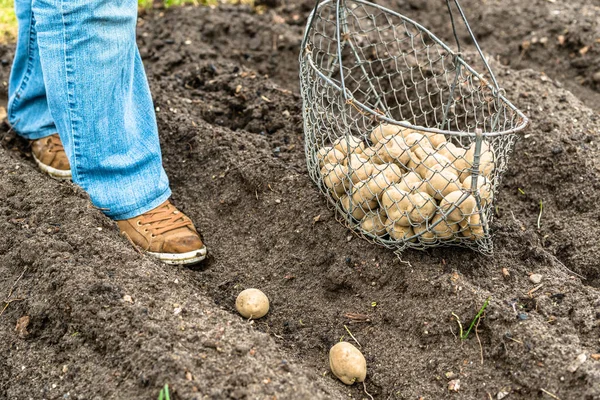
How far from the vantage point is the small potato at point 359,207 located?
2.06 m

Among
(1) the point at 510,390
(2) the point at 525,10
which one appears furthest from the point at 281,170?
(2) the point at 525,10

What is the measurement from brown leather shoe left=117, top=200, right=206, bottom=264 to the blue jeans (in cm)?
4

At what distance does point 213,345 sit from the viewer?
175cm

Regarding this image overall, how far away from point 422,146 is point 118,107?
39.1 inches

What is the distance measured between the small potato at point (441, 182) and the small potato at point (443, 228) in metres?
0.07

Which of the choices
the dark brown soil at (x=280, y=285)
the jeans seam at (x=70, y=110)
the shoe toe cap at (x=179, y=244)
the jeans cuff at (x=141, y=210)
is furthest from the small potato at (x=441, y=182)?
the jeans seam at (x=70, y=110)

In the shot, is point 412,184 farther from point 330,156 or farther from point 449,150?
point 330,156

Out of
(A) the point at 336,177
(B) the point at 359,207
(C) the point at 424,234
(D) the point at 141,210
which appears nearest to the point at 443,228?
(C) the point at 424,234

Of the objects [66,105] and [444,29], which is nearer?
[66,105]

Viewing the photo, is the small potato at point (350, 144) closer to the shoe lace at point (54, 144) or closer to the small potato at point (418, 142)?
the small potato at point (418, 142)

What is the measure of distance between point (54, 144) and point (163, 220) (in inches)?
25.5

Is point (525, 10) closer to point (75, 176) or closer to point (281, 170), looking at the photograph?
point (281, 170)

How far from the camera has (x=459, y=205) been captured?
188 cm

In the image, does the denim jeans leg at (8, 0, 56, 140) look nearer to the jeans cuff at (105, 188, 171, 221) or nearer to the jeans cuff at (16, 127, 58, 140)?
the jeans cuff at (16, 127, 58, 140)
